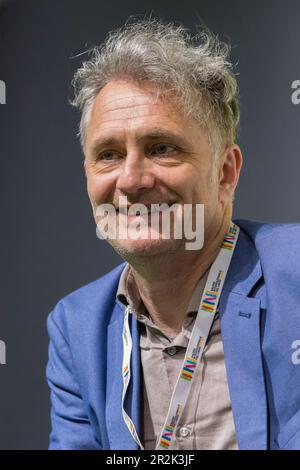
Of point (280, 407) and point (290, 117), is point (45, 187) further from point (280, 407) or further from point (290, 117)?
point (280, 407)

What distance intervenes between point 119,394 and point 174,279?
0.95 ft

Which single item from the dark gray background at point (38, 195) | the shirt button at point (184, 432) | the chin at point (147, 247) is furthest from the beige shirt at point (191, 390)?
the dark gray background at point (38, 195)

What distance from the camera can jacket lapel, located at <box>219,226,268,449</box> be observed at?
1.44 m

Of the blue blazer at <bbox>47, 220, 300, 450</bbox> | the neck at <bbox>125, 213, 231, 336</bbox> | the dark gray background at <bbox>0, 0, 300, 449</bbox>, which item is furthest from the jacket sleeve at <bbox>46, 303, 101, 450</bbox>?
the dark gray background at <bbox>0, 0, 300, 449</bbox>

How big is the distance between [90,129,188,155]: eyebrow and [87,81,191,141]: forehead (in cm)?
2

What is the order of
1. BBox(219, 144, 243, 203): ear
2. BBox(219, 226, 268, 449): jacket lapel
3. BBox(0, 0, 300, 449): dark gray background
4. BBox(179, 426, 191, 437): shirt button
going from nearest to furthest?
BBox(219, 226, 268, 449): jacket lapel → BBox(179, 426, 191, 437): shirt button → BBox(219, 144, 243, 203): ear → BBox(0, 0, 300, 449): dark gray background

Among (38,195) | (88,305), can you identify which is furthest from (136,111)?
(38,195)

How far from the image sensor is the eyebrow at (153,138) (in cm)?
150

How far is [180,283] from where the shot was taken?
1631mm

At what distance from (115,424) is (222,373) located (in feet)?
0.88

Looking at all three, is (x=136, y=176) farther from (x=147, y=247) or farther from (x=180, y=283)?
(x=180, y=283)

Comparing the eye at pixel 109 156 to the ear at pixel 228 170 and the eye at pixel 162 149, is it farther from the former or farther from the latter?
the ear at pixel 228 170

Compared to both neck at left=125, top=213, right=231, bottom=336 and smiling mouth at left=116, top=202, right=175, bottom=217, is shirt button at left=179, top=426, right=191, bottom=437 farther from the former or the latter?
smiling mouth at left=116, top=202, right=175, bottom=217
